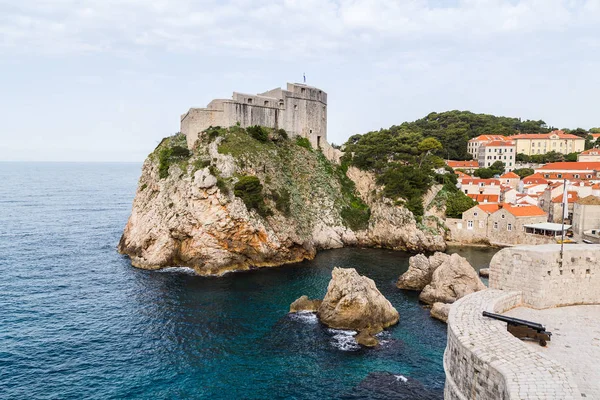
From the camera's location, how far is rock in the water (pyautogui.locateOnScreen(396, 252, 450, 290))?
110 feet

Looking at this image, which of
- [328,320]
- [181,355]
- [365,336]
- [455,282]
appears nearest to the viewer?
[181,355]

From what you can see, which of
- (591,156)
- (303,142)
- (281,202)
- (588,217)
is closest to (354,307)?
(281,202)

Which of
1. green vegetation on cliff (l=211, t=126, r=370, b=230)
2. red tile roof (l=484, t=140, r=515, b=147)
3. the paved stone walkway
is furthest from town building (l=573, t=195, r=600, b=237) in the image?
the paved stone walkway

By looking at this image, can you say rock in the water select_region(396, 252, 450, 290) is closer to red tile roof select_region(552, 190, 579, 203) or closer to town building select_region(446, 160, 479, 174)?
red tile roof select_region(552, 190, 579, 203)

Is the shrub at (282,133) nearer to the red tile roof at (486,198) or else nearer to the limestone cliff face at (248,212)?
the limestone cliff face at (248,212)

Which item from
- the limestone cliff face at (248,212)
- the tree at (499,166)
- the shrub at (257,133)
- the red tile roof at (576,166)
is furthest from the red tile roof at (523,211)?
the shrub at (257,133)

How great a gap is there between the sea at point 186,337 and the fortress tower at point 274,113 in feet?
62.5

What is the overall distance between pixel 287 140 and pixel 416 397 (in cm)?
4214

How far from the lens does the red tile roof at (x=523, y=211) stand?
47750mm

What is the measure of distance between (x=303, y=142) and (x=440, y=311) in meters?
35.0

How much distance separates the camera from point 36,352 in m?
22.6

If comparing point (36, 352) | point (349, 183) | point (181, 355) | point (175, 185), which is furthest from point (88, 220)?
point (181, 355)

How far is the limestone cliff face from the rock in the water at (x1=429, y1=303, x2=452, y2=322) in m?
17.6

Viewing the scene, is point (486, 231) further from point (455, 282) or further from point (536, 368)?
point (536, 368)
